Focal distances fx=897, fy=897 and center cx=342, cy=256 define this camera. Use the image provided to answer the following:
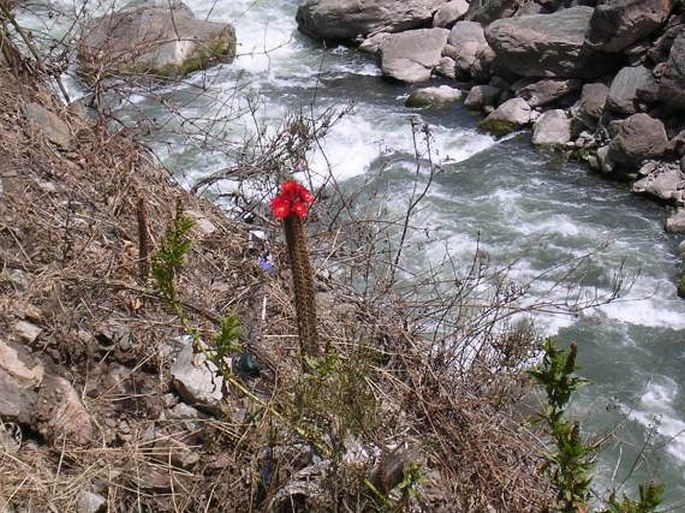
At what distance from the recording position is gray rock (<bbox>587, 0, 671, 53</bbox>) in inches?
372

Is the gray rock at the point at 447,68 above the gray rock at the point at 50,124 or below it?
below

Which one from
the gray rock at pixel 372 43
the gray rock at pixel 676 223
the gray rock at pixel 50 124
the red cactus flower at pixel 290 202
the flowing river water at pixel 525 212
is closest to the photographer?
the red cactus flower at pixel 290 202

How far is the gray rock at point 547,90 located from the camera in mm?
10023

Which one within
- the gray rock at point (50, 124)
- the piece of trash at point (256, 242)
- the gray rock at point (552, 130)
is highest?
the gray rock at point (50, 124)

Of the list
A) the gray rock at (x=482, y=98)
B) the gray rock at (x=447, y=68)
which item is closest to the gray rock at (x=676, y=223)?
the gray rock at (x=482, y=98)

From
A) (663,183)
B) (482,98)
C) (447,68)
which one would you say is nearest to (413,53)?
(447,68)

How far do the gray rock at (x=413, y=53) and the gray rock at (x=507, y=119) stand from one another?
1549 millimetres

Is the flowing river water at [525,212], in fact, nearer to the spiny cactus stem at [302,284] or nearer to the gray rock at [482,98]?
the gray rock at [482,98]

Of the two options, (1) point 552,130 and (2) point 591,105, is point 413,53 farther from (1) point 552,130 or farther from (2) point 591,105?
(2) point 591,105

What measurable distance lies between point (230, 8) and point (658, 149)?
6930 millimetres

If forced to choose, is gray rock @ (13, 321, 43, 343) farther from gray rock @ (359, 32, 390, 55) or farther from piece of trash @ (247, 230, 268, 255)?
gray rock @ (359, 32, 390, 55)

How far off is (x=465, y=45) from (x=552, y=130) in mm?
2327

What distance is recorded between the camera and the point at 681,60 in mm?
8648

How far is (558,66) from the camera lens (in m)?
10.1
